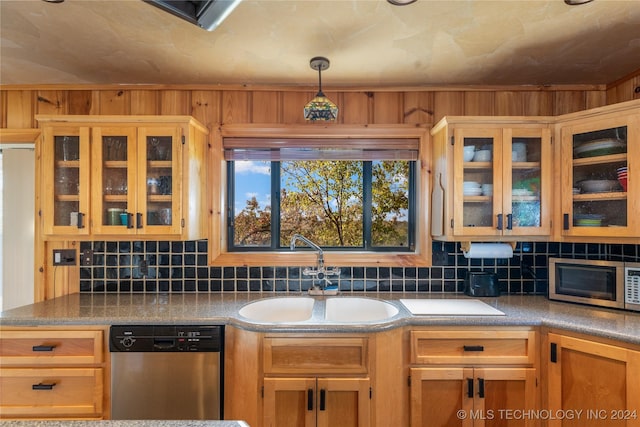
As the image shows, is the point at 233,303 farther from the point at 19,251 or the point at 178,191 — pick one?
the point at 19,251

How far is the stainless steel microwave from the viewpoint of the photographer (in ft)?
5.89

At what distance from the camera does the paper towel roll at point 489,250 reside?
2.09 m

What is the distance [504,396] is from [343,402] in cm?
84

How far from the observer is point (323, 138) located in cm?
230

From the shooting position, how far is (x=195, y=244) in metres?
2.29

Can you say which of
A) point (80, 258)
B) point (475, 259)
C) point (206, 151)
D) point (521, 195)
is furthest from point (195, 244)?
point (521, 195)

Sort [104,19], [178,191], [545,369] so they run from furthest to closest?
[178,191] < [545,369] < [104,19]

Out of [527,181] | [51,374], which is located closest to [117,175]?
[51,374]

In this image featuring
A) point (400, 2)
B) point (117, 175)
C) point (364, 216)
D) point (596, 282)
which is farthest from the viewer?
point (364, 216)

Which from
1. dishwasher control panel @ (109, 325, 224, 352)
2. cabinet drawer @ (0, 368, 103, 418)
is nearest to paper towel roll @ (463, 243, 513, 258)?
dishwasher control panel @ (109, 325, 224, 352)

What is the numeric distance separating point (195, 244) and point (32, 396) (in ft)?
3.70

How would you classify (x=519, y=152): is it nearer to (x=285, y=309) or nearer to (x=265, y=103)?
(x=265, y=103)

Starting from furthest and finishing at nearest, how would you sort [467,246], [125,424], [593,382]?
1. [467,246]
2. [593,382]
3. [125,424]

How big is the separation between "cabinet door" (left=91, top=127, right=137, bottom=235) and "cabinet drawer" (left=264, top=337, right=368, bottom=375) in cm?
A: 114
